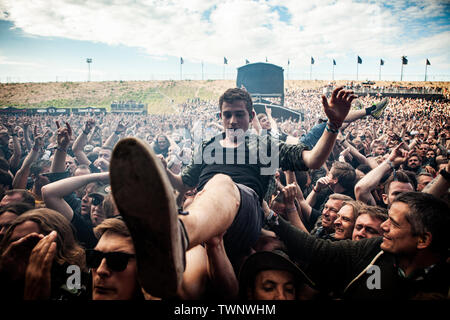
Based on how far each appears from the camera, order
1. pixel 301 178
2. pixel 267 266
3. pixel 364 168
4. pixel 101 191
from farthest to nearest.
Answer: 1. pixel 364 168
2. pixel 301 178
3. pixel 101 191
4. pixel 267 266

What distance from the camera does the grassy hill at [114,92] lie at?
56922mm

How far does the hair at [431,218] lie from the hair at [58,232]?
8.89ft

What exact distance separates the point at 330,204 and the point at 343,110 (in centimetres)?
139

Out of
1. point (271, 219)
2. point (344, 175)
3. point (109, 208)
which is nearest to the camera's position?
point (271, 219)

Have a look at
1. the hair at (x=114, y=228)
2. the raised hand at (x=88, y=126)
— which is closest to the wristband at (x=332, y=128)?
the hair at (x=114, y=228)

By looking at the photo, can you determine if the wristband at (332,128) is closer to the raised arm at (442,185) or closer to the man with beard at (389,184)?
the raised arm at (442,185)

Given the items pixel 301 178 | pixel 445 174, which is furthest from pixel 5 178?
pixel 445 174

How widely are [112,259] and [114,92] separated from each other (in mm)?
71074

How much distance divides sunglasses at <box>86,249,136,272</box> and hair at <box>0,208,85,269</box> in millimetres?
433

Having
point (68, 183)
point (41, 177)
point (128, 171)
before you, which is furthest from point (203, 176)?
point (41, 177)

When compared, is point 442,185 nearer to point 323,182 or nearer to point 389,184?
point 389,184

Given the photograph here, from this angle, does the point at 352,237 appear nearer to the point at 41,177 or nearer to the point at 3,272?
the point at 3,272

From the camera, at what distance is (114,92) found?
64812 millimetres
